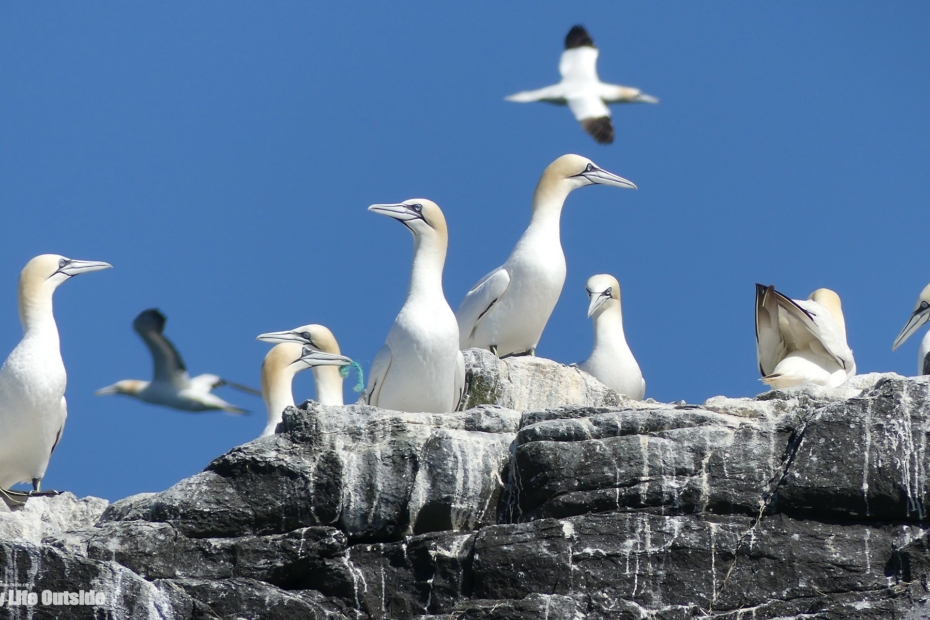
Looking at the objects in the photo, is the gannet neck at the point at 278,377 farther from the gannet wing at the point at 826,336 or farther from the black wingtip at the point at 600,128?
the gannet wing at the point at 826,336

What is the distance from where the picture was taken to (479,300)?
43.8 feet

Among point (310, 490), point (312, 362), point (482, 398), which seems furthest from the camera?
point (312, 362)

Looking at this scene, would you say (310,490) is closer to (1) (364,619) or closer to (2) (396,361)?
(1) (364,619)

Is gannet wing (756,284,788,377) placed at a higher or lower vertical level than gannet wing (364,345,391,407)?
higher

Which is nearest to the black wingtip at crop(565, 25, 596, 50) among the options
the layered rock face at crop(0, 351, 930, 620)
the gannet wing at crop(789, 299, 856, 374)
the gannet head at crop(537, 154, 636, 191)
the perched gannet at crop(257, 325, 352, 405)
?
the gannet head at crop(537, 154, 636, 191)

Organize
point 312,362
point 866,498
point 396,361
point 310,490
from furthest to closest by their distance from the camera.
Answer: point 312,362
point 396,361
point 310,490
point 866,498

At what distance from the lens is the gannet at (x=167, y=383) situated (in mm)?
14984

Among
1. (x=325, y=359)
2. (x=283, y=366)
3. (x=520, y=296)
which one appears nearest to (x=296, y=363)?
(x=283, y=366)

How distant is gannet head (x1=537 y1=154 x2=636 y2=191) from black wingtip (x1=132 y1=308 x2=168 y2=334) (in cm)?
354

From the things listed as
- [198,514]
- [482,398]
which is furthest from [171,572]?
[482,398]

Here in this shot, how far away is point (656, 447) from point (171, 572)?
8.06 ft

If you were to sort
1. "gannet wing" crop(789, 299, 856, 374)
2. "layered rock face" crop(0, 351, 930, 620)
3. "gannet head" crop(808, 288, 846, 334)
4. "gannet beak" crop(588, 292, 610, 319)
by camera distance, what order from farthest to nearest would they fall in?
1. "gannet beak" crop(588, 292, 610, 319)
2. "gannet head" crop(808, 288, 846, 334)
3. "gannet wing" crop(789, 299, 856, 374)
4. "layered rock face" crop(0, 351, 930, 620)

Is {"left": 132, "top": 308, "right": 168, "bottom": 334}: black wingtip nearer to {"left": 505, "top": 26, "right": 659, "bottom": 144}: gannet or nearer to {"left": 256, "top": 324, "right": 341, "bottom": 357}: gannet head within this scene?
{"left": 256, "top": 324, "right": 341, "bottom": 357}: gannet head

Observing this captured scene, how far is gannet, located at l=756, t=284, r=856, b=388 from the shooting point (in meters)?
10.9
